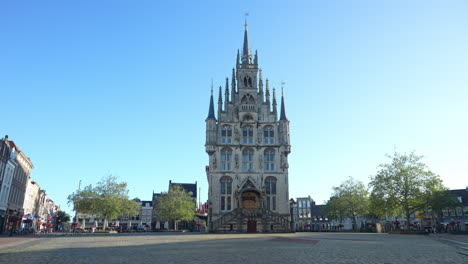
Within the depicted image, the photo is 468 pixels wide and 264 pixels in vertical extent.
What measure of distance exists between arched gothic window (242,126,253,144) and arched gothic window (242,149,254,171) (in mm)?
Result: 1674

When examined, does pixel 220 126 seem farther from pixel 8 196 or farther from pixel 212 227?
pixel 8 196

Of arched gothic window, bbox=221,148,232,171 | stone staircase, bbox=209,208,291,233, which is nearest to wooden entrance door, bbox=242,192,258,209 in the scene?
stone staircase, bbox=209,208,291,233

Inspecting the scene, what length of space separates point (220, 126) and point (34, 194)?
1692 inches

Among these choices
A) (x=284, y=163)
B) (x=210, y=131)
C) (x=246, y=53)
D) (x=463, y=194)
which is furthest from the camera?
(x=463, y=194)

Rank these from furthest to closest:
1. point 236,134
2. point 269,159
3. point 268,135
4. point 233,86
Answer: point 233,86 < point 268,135 < point 236,134 < point 269,159

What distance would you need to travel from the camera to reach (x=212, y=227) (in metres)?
50.4

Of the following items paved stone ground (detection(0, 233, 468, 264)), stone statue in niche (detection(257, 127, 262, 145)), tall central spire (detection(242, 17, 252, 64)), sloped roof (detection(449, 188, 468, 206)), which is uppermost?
tall central spire (detection(242, 17, 252, 64))

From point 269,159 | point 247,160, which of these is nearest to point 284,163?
point 269,159

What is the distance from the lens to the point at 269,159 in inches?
2215

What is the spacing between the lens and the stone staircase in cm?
4941

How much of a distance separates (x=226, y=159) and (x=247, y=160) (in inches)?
145

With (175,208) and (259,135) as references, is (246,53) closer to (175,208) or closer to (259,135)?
(259,135)

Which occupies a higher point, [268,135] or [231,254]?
[268,135]

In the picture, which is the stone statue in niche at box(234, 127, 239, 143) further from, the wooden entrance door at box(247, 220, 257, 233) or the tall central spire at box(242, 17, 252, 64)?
the tall central spire at box(242, 17, 252, 64)
